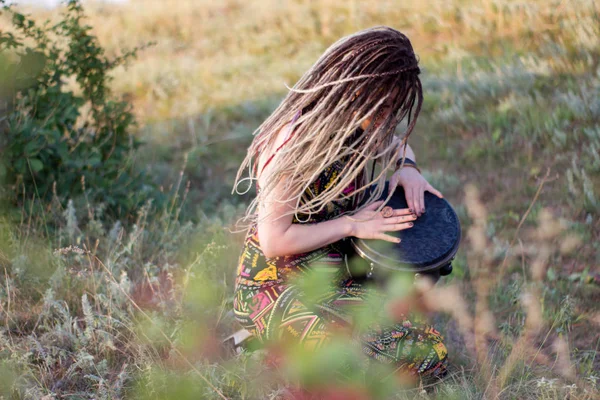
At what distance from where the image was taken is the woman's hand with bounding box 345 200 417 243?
96.1 inches

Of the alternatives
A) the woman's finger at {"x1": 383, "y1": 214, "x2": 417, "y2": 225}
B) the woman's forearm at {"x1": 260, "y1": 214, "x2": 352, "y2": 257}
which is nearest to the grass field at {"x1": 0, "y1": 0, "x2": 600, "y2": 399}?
the woman's forearm at {"x1": 260, "y1": 214, "x2": 352, "y2": 257}

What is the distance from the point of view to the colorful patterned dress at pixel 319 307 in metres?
2.45

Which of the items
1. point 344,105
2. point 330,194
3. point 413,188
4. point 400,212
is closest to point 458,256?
point 413,188

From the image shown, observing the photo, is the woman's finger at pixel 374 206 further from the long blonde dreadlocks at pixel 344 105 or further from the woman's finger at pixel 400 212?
the long blonde dreadlocks at pixel 344 105

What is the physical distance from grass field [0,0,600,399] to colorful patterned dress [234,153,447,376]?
13 centimetres

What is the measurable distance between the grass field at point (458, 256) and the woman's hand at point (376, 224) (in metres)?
0.50

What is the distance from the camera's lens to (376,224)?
8.07 feet

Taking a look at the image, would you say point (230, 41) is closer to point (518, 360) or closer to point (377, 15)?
point (377, 15)

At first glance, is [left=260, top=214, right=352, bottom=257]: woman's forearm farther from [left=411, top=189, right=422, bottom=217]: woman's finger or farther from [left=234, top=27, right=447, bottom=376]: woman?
[left=411, top=189, right=422, bottom=217]: woman's finger

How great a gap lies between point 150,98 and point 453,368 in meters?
5.64

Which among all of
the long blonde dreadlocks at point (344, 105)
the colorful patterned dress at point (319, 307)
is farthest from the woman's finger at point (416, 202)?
the long blonde dreadlocks at point (344, 105)

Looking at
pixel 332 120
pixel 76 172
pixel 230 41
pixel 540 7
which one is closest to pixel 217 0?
pixel 230 41

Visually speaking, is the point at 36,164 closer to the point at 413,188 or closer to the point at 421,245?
the point at 413,188

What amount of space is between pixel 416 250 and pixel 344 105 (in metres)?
0.69
